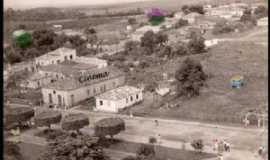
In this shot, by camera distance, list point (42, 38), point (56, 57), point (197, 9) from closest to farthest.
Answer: point (56, 57), point (42, 38), point (197, 9)

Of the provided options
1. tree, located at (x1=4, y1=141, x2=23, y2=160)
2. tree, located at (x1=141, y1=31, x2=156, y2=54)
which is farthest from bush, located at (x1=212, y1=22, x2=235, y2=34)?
tree, located at (x1=4, y1=141, x2=23, y2=160)

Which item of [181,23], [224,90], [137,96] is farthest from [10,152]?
[181,23]

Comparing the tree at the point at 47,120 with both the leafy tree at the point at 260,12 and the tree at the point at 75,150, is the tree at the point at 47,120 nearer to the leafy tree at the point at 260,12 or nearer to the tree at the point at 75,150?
the tree at the point at 75,150

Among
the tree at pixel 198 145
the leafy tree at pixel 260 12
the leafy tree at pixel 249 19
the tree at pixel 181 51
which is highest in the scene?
the leafy tree at pixel 260 12

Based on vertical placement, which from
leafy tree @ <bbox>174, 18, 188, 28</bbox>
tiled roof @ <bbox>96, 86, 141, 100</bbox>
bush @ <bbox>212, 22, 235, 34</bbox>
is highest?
bush @ <bbox>212, 22, 235, 34</bbox>

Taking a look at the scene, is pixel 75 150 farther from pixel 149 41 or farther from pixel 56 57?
pixel 149 41

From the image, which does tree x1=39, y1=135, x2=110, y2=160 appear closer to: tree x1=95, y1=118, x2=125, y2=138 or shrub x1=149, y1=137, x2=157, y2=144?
tree x1=95, y1=118, x2=125, y2=138

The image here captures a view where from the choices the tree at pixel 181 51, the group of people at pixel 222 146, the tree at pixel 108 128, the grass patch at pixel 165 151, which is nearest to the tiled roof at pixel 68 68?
the tree at pixel 181 51
